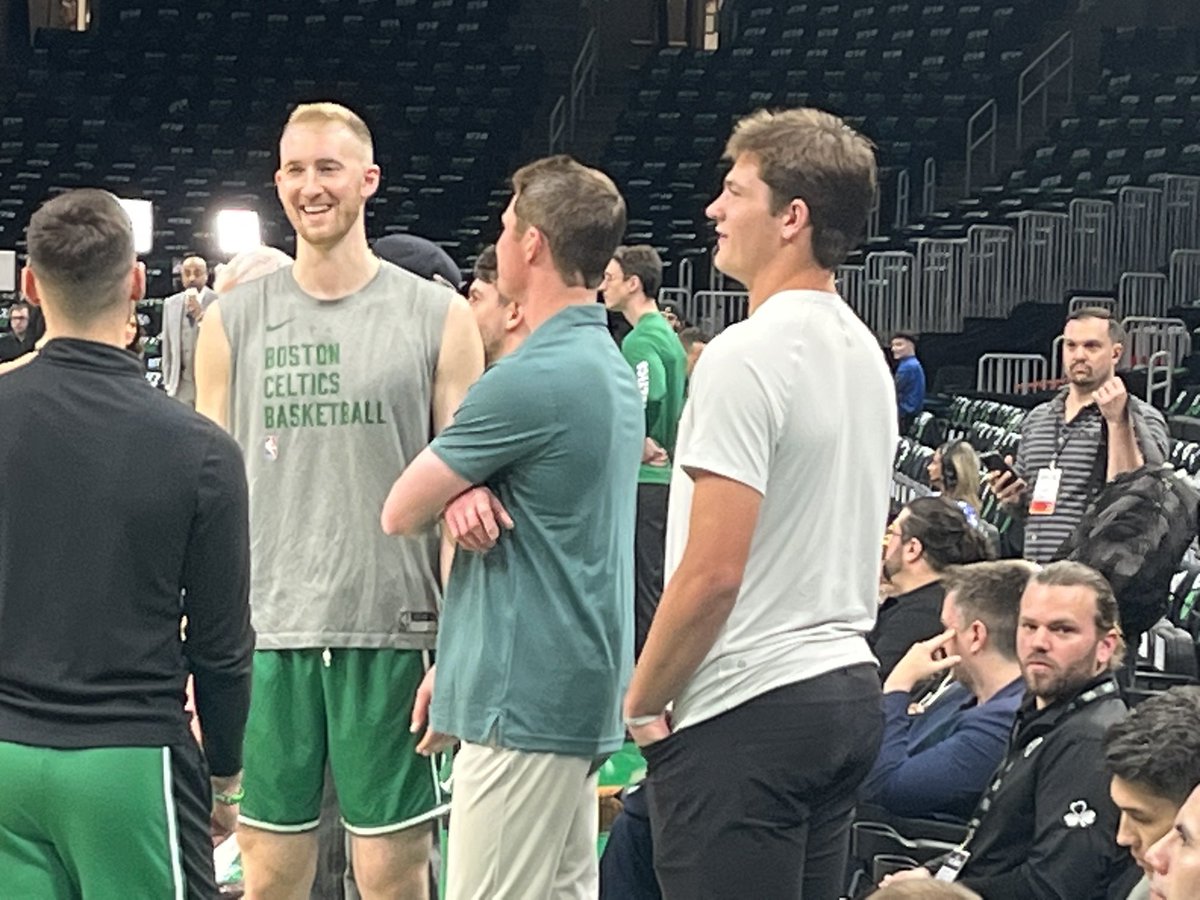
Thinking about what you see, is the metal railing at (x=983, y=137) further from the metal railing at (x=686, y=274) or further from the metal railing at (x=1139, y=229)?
the metal railing at (x=686, y=274)

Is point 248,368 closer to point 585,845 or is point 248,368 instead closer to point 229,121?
point 585,845

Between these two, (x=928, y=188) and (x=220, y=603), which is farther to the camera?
(x=928, y=188)

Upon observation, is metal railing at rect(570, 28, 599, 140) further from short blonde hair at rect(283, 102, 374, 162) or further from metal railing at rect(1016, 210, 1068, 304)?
short blonde hair at rect(283, 102, 374, 162)

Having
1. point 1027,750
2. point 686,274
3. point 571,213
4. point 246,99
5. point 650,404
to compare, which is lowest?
point 1027,750

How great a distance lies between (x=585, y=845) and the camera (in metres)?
2.95

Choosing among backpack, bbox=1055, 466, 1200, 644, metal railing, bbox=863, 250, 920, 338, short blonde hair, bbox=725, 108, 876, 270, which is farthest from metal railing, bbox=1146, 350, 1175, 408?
short blonde hair, bbox=725, 108, 876, 270

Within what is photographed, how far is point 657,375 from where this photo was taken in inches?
247

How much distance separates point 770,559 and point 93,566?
86cm

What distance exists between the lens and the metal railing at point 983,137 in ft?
62.5

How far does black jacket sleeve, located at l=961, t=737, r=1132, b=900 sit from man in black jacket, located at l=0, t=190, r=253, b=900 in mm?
1475

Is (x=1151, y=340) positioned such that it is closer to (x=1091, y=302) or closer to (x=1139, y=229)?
(x=1091, y=302)

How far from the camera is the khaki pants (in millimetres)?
2801

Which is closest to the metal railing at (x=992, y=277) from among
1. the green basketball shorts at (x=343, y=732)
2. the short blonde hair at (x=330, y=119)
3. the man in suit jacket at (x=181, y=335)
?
the man in suit jacket at (x=181, y=335)

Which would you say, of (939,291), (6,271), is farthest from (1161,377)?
(6,271)
